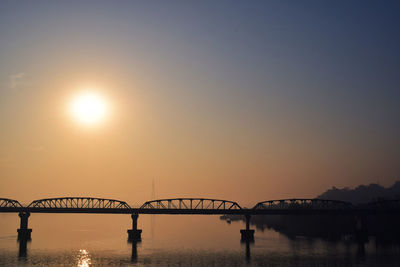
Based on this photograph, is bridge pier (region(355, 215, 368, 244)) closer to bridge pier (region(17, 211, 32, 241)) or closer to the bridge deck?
the bridge deck

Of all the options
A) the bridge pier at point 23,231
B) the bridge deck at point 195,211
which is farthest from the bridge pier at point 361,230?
the bridge pier at point 23,231

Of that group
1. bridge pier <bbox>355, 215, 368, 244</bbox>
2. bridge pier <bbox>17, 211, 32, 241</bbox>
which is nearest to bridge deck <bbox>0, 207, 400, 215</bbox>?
bridge pier <bbox>17, 211, 32, 241</bbox>

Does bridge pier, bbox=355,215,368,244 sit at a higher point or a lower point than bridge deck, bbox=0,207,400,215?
lower

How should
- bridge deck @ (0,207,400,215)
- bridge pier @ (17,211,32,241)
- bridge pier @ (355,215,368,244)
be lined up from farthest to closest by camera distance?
bridge deck @ (0,207,400,215) < bridge pier @ (17,211,32,241) < bridge pier @ (355,215,368,244)

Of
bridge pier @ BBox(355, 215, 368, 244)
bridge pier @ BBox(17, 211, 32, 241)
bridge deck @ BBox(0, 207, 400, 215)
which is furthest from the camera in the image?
bridge deck @ BBox(0, 207, 400, 215)

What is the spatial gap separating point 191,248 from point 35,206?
6728 cm

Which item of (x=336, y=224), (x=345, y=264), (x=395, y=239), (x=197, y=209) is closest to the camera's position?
(x=345, y=264)

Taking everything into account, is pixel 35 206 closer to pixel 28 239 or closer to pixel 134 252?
pixel 28 239

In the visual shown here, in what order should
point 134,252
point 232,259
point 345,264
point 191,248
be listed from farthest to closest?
point 191,248 → point 134,252 → point 232,259 → point 345,264

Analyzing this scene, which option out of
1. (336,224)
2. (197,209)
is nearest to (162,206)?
(197,209)

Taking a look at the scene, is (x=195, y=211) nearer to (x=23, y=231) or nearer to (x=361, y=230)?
(x=361, y=230)

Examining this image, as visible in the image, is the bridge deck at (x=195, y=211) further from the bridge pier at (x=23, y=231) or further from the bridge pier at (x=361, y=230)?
the bridge pier at (x=361, y=230)

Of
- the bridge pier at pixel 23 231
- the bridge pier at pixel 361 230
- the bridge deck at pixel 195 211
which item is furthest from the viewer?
the bridge deck at pixel 195 211

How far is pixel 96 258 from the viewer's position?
95.0 metres
